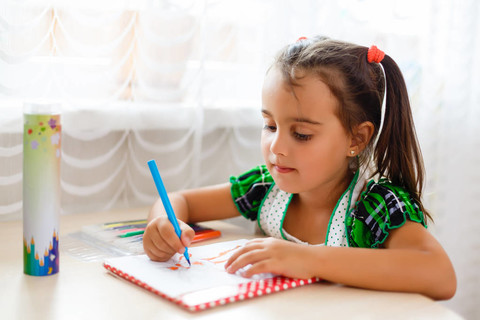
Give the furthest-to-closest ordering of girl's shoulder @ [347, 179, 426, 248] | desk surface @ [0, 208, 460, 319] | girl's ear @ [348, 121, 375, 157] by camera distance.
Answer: girl's ear @ [348, 121, 375, 157] → girl's shoulder @ [347, 179, 426, 248] → desk surface @ [0, 208, 460, 319]

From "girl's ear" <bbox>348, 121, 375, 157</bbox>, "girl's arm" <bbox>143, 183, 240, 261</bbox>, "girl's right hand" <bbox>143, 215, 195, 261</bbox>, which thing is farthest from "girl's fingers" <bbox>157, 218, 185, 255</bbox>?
"girl's ear" <bbox>348, 121, 375, 157</bbox>

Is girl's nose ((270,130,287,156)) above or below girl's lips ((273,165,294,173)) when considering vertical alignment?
above

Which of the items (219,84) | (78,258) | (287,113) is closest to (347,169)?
(287,113)

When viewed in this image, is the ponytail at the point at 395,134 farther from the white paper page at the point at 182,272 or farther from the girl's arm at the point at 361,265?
the white paper page at the point at 182,272

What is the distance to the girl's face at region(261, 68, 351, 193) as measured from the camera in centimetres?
90

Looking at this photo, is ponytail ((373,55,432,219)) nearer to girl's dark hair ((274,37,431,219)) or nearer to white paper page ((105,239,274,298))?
girl's dark hair ((274,37,431,219))

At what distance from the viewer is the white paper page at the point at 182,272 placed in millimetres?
716

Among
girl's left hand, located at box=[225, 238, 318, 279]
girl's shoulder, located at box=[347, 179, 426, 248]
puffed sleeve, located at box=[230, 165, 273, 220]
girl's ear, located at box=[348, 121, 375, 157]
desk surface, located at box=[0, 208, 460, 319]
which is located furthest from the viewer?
puffed sleeve, located at box=[230, 165, 273, 220]

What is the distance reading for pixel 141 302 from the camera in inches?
26.8

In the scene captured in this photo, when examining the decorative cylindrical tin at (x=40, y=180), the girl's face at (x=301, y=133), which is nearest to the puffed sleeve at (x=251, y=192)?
the girl's face at (x=301, y=133)

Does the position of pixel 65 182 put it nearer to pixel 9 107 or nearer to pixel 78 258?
pixel 9 107

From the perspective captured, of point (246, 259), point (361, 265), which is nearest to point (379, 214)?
point (361, 265)

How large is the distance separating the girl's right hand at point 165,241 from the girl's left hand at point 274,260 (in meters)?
0.07

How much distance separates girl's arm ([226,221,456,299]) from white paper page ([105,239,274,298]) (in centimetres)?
3
